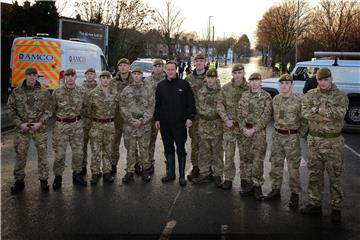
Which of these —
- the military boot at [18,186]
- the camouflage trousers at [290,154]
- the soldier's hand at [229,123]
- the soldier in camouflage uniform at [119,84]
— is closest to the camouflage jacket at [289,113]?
the camouflage trousers at [290,154]

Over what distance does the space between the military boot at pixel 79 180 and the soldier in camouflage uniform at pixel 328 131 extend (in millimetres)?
3499

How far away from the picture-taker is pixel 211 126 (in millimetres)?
6898

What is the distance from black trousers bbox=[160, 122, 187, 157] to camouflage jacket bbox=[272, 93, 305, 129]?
1708 millimetres

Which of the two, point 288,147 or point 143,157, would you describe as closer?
point 288,147

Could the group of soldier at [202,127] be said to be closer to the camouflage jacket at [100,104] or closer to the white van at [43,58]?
the camouflage jacket at [100,104]

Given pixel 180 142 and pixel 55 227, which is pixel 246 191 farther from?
pixel 55 227

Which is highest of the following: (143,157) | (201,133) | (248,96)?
(248,96)

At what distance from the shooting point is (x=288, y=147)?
5922 millimetres

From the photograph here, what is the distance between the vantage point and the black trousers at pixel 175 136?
6984 mm

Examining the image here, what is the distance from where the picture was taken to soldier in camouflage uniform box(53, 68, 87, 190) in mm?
6688

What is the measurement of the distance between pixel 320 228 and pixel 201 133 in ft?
8.36

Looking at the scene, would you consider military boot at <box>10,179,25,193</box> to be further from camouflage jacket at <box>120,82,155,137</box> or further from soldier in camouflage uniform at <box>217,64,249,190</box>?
soldier in camouflage uniform at <box>217,64,249,190</box>

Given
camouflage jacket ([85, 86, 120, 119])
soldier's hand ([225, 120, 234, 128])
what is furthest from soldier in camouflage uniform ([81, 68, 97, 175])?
soldier's hand ([225, 120, 234, 128])

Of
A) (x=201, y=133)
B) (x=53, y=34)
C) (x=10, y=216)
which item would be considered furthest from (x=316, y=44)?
(x=10, y=216)
